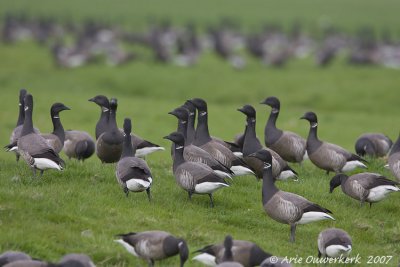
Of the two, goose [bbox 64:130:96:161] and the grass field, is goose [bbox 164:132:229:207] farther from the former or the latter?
goose [bbox 64:130:96:161]

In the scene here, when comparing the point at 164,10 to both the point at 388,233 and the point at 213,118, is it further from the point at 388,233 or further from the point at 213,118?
the point at 388,233

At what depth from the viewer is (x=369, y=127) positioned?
34.6m

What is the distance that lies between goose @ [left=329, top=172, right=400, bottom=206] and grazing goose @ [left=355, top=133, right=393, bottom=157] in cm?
544

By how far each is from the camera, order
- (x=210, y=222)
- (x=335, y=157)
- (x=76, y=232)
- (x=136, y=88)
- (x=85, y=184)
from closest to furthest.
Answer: (x=76, y=232), (x=210, y=222), (x=85, y=184), (x=335, y=157), (x=136, y=88)

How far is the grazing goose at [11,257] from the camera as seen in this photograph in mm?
9844

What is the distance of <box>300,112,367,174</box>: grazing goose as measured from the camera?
17.3 metres

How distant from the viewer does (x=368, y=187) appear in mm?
14570

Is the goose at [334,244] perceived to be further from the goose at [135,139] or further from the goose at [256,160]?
the goose at [135,139]

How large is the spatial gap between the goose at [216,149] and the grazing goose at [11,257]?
6.60 metres

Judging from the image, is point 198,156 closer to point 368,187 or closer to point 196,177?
point 196,177

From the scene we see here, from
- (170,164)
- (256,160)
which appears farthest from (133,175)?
(170,164)

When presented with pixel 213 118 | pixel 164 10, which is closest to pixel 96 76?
pixel 213 118

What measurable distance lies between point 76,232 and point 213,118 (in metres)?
23.9

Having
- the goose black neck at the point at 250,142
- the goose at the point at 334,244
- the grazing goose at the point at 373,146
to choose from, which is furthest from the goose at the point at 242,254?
the grazing goose at the point at 373,146
